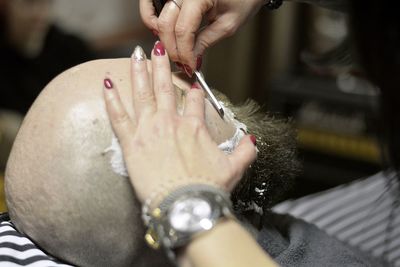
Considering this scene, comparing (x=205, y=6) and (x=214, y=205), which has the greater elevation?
(x=205, y=6)

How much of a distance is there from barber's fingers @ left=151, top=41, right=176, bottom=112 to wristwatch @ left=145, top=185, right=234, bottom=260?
0.15m

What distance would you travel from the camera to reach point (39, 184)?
951mm

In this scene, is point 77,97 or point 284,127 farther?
point 284,127

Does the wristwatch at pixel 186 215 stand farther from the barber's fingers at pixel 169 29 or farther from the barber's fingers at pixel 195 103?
the barber's fingers at pixel 169 29

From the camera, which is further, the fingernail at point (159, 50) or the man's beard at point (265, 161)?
the man's beard at point (265, 161)

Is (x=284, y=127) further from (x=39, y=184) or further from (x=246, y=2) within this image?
(x=39, y=184)

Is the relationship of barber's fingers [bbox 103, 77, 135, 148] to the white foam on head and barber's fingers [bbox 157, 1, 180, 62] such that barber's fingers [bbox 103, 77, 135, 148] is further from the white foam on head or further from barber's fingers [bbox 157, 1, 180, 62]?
barber's fingers [bbox 157, 1, 180, 62]

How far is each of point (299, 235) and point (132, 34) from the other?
223 cm

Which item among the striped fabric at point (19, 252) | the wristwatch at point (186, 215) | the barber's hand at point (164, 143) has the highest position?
the barber's hand at point (164, 143)

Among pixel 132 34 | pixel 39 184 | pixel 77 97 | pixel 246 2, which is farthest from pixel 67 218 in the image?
pixel 132 34

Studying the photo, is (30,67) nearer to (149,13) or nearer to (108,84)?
(149,13)

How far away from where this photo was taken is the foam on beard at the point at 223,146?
92 centimetres

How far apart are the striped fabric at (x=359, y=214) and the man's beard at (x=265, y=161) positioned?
12.2 inches

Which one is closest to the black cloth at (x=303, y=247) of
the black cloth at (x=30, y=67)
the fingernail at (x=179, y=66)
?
the fingernail at (x=179, y=66)
